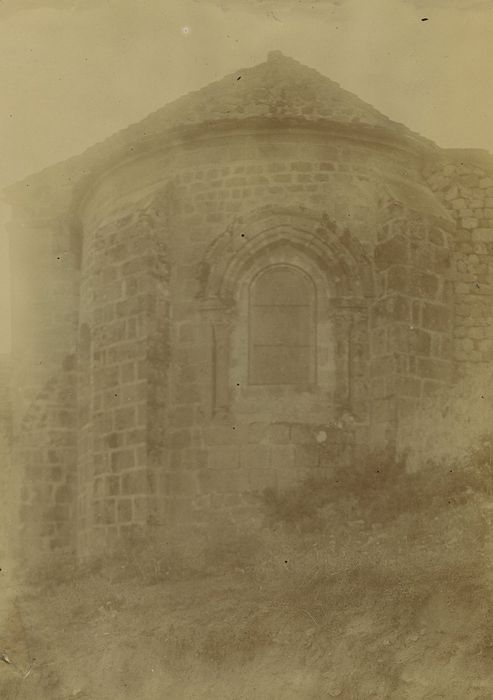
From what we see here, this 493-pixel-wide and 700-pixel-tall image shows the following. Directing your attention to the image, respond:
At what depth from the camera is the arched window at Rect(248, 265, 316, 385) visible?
14.7 m

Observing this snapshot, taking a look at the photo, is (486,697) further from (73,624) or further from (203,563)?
(73,624)

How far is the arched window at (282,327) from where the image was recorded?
A: 48.1ft

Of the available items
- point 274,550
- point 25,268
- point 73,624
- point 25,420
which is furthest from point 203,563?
point 25,268

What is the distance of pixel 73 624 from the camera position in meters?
13.4

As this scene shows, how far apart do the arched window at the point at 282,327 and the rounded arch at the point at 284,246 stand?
28 centimetres

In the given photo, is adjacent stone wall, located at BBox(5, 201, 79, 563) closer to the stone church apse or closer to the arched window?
the stone church apse

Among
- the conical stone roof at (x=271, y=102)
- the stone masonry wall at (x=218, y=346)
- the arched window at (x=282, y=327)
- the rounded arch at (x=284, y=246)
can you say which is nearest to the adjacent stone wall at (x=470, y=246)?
the stone masonry wall at (x=218, y=346)

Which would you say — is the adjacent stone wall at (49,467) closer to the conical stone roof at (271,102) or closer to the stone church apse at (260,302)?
the stone church apse at (260,302)

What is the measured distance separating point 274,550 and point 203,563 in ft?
2.99

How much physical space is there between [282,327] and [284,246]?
114 cm

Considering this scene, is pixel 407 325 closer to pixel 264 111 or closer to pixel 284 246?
pixel 284 246

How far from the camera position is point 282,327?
48.7 feet

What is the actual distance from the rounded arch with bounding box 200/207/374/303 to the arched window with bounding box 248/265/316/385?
A: 28cm

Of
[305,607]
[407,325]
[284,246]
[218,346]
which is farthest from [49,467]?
[305,607]
